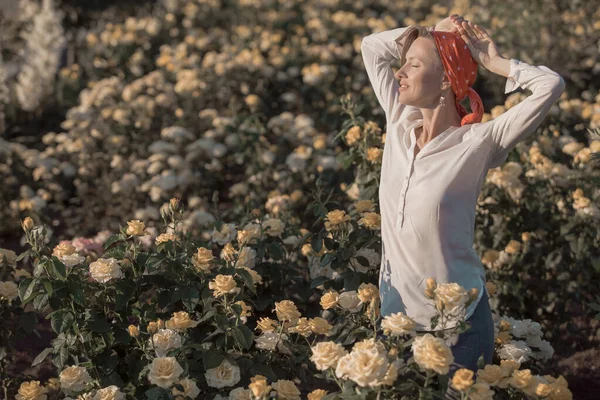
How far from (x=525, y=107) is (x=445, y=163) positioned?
262 millimetres

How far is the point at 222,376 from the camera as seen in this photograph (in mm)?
2482

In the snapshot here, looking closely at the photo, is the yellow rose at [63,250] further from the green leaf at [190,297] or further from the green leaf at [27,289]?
the green leaf at [190,297]

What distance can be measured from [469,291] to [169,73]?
16.0 ft

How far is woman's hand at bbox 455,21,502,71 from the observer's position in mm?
2326

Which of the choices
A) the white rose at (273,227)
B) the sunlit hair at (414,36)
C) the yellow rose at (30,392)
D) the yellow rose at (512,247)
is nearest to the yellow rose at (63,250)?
A: the yellow rose at (30,392)

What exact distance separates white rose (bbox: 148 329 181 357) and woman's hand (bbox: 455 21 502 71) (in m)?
1.21

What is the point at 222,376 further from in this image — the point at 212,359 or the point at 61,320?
the point at 61,320

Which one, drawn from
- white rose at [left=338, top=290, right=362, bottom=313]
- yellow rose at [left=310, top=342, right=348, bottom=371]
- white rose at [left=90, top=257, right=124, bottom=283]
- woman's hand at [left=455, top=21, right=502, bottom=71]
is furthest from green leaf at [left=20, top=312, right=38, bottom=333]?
woman's hand at [left=455, top=21, right=502, bottom=71]

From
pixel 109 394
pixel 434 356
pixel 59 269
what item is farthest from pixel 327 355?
pixel 59 269

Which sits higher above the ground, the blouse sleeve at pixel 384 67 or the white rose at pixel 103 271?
the blouse sleeve at pixel 384 67

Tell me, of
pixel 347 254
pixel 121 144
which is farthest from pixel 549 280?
pixel 121 144

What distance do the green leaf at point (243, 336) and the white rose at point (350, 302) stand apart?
30cm

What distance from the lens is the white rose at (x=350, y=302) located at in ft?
8.52

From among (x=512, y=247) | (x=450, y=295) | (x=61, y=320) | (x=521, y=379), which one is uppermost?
(x=450, y=295)
